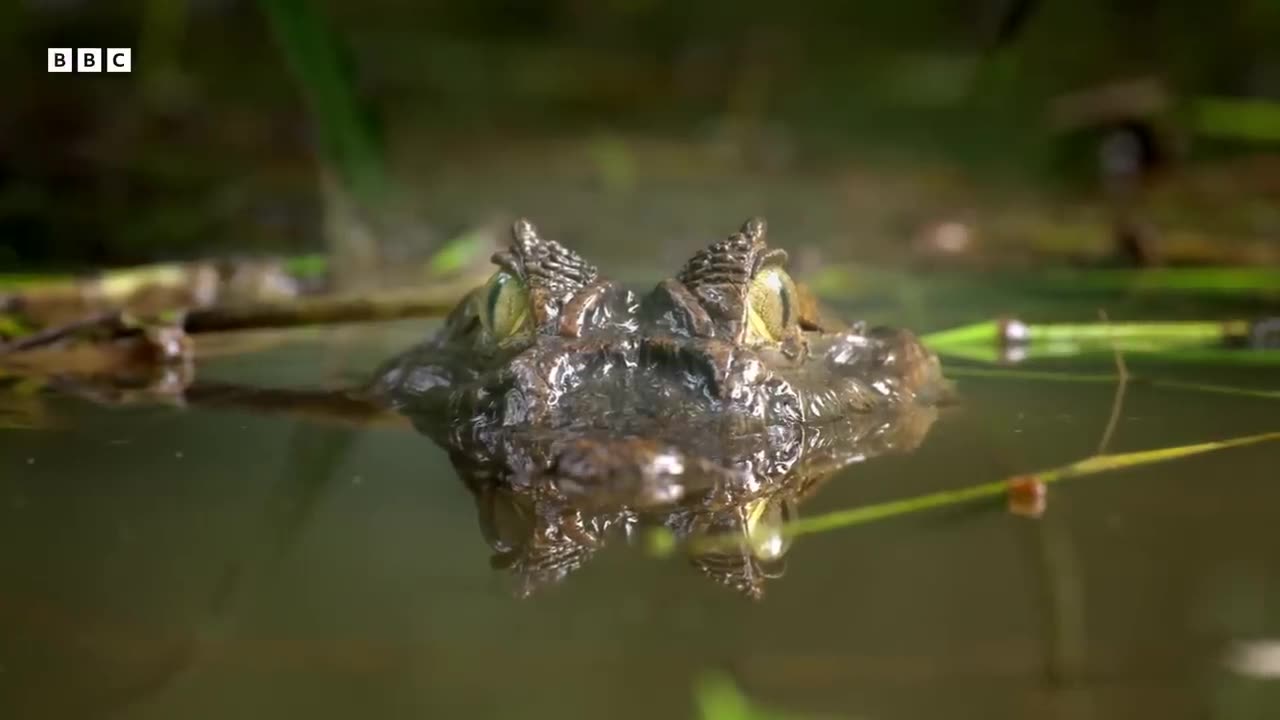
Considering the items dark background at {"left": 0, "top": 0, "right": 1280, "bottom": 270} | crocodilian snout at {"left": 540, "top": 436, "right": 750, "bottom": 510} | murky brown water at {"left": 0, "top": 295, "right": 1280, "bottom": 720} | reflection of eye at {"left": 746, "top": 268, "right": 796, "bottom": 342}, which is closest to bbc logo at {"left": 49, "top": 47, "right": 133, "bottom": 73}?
dark background at {"left": 0, "top": 0, "right": 1280, "bottom": 270}

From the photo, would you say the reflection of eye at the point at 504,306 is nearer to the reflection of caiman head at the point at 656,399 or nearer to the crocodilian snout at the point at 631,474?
→ the reflection of caiman head at the point at 656,399

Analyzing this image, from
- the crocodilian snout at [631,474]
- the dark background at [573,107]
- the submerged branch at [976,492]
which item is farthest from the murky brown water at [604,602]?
the dark background at [573,107]

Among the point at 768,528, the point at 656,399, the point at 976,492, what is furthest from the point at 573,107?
the point at 768,528

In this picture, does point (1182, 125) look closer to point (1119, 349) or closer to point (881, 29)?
point (881, 29)

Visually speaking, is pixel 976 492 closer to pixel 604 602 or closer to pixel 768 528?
pixel 768 528

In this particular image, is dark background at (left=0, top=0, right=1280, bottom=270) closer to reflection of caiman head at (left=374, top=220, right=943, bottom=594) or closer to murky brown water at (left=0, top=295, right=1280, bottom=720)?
reflection of caiman head at (left=374, top=220, right=943, bottom=594)

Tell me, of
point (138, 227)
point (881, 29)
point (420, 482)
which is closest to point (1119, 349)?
point (420, 482)

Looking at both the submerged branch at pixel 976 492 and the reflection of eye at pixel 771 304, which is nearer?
the submerged branch at pixel 976 492

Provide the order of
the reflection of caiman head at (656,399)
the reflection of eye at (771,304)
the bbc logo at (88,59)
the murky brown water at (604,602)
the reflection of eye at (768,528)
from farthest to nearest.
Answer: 1. the bbc logo at (88,59)
2. the reflection of eye at (771,304)
3. the reflection of caiman head at (656,399)
4. the reflection of eye at (768,528)
5. the murky brown water at (604,602)
